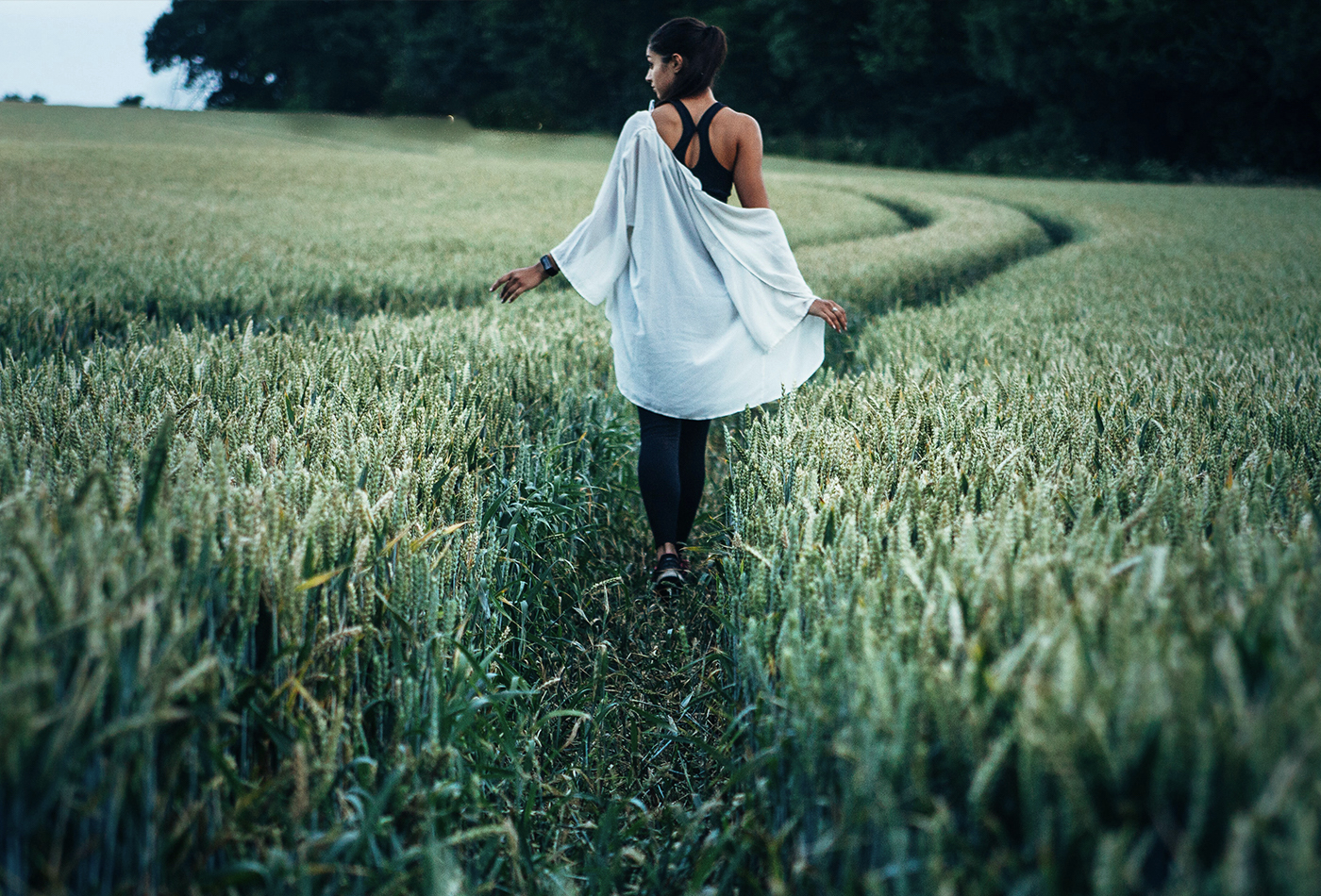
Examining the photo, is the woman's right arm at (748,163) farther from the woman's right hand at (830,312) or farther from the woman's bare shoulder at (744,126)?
the woman's right hand at (830,312)

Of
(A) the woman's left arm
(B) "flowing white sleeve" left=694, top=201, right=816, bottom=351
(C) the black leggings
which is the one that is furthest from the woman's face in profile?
(C) the black leggings

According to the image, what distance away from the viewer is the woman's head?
2.55 metres

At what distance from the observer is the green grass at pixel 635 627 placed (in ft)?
3.12

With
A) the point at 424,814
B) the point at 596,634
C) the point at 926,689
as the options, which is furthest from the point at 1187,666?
the point at 596,634

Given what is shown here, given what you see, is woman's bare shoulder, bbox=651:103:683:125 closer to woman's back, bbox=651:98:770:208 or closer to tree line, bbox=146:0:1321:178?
woman's back, bbox=651:98:770:208

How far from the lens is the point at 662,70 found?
2.59m

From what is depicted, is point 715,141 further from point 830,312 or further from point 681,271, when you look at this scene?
point 830,312

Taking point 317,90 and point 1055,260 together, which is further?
point 317,90

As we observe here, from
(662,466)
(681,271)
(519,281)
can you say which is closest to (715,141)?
(681,271)

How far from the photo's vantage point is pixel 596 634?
9.15 feet

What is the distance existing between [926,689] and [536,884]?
94cm

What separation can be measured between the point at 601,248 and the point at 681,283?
1.03 ft

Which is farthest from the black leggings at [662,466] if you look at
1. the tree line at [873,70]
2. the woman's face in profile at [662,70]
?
the tree line at [873,70]

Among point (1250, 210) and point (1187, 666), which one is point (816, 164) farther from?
point (1187, 666)
